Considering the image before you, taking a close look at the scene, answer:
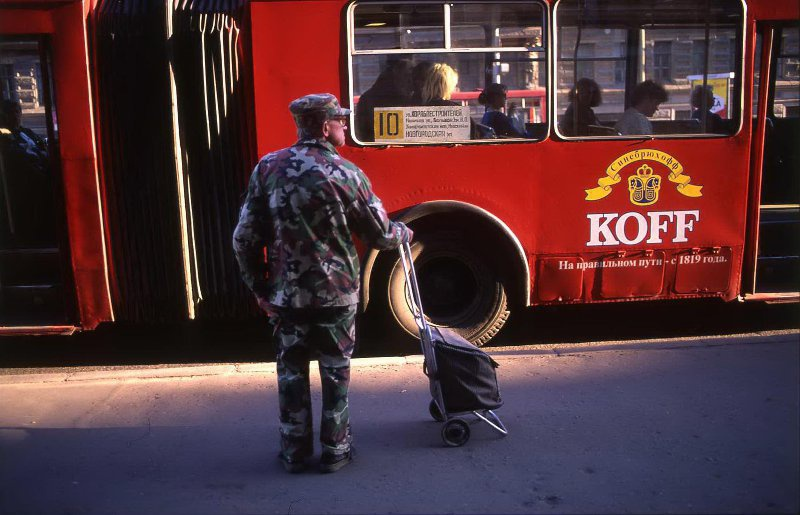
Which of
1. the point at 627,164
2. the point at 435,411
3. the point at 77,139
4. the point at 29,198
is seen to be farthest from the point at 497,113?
the point at 29,198

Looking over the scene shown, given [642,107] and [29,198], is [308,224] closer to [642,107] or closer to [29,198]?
[642,107]

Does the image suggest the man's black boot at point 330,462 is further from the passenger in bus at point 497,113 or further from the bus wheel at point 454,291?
the passenger in bus at point 497,113

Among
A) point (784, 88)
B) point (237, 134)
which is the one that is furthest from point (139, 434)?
point (784, 88)

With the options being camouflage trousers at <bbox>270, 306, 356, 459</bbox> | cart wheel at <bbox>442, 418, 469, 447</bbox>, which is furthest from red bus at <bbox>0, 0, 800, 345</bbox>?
camouflage trousers at <bbox>270, 306, 356, 459</bbox>

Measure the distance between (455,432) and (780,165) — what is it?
21.1 feet

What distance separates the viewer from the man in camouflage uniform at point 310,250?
367cm

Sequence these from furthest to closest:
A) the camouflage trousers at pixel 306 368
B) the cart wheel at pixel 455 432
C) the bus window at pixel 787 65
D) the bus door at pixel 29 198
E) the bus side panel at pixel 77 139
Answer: the bus window at pixel 787 65 < the bus door at pixel 29 198 < the bus side panel at pixel 77 139 < the cart wheel at pixel 455 432 < the camouflage trousers at pixel 306 368

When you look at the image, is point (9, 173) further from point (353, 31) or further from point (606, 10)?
point (606, 10)

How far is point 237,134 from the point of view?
5852 mm

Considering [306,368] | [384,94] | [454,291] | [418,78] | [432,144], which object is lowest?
[454,291]

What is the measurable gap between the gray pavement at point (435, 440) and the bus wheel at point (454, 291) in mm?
508

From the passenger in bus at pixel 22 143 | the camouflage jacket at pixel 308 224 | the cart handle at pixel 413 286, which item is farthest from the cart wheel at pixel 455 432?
the passenger in bus at pixel 22 143

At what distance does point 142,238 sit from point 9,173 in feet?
8.28

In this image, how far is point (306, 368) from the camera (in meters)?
3.90
